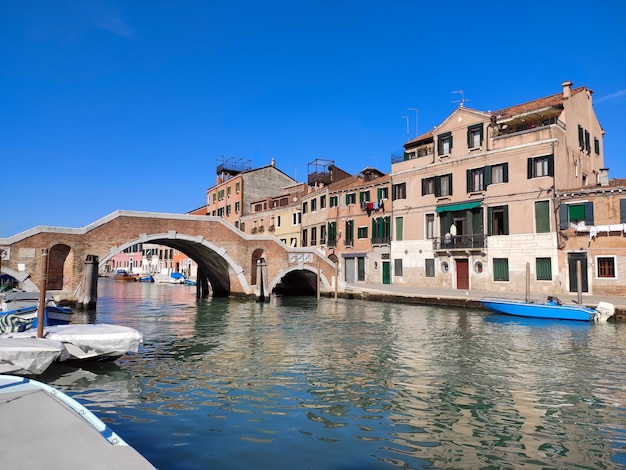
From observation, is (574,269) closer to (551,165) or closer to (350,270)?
(551,165)

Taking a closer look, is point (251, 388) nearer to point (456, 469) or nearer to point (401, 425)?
point (401, 425)

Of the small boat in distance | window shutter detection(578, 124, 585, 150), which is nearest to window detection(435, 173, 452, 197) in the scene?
window shutter detection(578, 124, 585, 150)

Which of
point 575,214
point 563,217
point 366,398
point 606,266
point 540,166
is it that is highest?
point 540,166

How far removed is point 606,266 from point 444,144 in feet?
35.5

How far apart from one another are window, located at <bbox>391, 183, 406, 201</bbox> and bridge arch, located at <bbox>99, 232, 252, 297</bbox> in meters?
11.1

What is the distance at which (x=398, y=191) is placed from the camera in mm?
30109

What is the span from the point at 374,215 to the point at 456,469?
89.9ft

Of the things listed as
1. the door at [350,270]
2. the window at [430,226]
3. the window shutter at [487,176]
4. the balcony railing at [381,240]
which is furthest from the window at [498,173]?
the door at [350,270]

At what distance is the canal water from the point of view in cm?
518

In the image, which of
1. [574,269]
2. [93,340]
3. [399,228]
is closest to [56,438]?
[93,340]

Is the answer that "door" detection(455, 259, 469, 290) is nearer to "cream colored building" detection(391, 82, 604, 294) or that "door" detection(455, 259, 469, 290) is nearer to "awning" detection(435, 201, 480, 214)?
"cream colored building" detection(391, 82, 604, 294)

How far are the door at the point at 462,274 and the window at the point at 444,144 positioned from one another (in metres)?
6.38

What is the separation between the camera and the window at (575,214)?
68.5ft

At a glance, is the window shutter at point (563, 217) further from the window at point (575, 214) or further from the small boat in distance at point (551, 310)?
Answer: the small boat in distance at point (551, 310)
